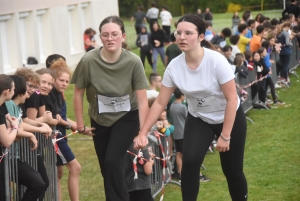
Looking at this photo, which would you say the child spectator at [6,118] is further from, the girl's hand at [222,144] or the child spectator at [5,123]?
the girl's hand at [222,144]

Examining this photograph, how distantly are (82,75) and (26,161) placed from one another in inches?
38.0

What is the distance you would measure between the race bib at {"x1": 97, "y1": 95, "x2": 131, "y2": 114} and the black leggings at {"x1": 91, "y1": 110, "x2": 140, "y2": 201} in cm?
10

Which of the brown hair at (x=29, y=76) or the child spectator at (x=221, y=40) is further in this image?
the child spectator at (x=221, y=40)

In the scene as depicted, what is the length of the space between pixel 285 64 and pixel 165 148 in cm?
1032

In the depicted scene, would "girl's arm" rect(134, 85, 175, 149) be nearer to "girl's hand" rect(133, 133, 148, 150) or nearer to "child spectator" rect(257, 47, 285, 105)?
"girl's hand" rect(133, 133, 148, 150)

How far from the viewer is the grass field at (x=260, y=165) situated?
9.00 meters

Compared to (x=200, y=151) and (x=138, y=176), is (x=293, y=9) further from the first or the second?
(x=200, y=151)

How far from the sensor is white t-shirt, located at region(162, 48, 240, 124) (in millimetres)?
6199

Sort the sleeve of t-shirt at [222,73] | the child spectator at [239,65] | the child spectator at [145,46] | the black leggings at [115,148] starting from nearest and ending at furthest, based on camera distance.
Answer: the sleeve of t-shirt at [222,73] → the black leggings at [115,148] → the child spectator at [239,65] → the child spectator at [145,46]

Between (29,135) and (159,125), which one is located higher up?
(29,135)

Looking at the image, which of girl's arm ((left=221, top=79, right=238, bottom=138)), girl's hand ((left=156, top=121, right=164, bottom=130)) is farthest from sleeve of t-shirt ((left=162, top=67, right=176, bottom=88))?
girl's hand ((left=156, top=121, right=164, bottom=130))

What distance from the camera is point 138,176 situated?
7.65 metres

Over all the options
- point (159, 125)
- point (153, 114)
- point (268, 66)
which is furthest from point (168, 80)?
point (268, 66)

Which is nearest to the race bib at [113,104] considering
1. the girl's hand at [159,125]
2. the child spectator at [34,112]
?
the child spectator at [34,112]
